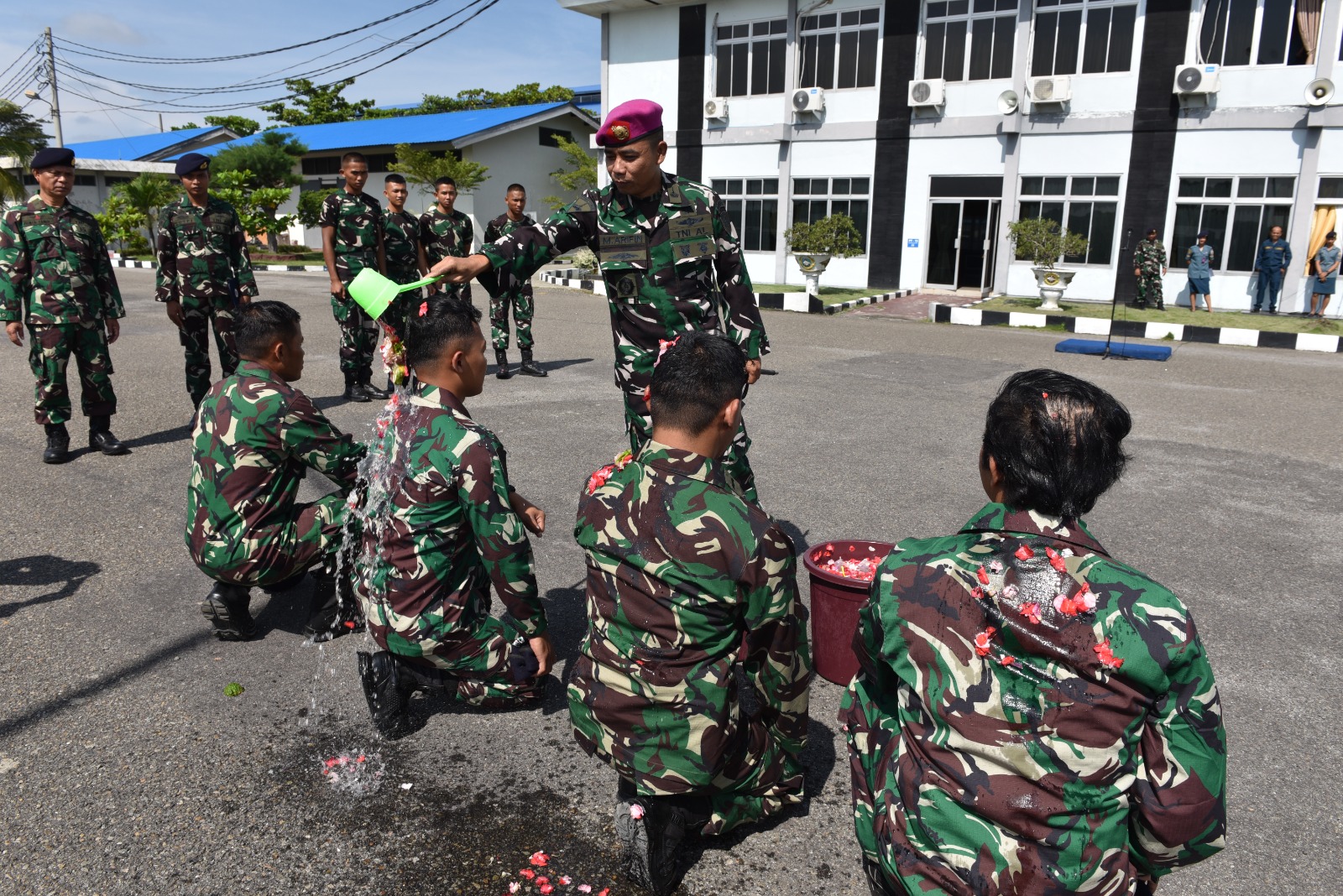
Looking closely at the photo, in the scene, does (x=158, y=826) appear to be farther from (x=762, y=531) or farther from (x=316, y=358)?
(x=316, y=358)

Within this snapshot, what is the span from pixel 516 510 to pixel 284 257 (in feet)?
103

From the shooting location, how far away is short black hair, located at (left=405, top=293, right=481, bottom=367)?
3135 millimetres

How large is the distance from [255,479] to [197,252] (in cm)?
427

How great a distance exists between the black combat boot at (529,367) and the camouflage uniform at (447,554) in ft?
21.6

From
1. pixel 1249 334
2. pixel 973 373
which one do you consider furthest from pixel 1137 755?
pixel 1249 334

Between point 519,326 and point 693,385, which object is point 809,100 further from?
point 693,385

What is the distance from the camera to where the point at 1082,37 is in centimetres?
1823

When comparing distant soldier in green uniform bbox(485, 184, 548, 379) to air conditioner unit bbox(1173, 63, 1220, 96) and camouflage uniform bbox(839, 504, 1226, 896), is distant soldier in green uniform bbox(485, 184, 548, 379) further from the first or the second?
air conditioner unit bbox(1173, 63, 1220, 96)

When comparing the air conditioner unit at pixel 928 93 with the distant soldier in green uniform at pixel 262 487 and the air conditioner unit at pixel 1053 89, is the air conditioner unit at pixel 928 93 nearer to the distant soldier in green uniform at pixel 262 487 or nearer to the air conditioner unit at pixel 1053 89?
the air conditioner unit at pixel 1053 89

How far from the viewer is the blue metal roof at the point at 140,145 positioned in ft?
148

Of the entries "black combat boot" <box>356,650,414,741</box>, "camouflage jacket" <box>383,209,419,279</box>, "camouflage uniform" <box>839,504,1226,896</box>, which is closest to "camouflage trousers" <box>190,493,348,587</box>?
"black combat boot" <box>356,650,414,741</box>

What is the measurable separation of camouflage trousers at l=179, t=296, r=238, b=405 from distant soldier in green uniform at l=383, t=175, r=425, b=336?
1.35 metres

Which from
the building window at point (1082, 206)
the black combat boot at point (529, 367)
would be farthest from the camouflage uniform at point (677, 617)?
the building window at point (1082, 206)

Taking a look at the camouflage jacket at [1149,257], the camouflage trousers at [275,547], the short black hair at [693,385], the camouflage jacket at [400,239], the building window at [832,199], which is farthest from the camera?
the building window at [832,199]
